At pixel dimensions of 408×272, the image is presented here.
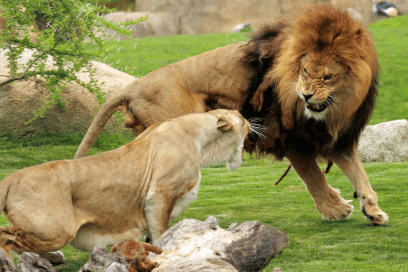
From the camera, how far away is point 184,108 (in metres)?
4.75

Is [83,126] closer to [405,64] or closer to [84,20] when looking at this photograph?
[84,20]

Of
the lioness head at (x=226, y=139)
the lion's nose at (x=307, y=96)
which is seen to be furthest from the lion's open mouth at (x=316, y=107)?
the lioness head at (x=226, y=139)

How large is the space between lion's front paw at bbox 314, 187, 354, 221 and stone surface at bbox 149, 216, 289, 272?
69.3 inches

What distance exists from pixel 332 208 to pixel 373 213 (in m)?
0.41

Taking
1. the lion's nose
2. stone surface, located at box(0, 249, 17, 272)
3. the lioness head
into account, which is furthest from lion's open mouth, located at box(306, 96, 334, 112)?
stone surface, located at box(0, 249, 17, 272)

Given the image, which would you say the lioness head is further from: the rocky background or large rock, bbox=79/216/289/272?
the rocky background

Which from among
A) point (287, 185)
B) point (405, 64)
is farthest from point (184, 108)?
point (405, 64)

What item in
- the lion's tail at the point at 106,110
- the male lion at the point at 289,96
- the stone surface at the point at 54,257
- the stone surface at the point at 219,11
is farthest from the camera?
the stone surface at the point at 219,11

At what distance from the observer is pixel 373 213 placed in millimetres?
4645

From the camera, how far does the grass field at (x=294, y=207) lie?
3840mm

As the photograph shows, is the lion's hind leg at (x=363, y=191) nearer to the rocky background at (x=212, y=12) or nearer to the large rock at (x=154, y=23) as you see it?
the large rock at (x=154, y=23)

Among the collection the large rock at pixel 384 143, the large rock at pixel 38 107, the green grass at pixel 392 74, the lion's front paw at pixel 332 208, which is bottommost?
the green grass at pixel 392 74

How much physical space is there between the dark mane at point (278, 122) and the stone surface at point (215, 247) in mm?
1529

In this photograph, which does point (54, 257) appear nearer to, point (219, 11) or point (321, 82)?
point (321, 82)
